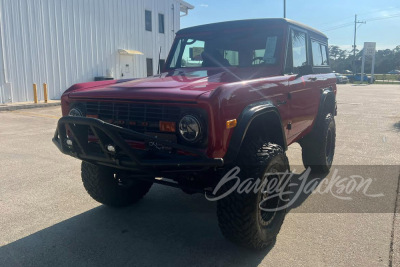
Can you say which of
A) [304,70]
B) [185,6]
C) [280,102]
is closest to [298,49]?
[304,70]

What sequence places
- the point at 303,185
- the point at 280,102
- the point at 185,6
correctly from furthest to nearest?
the point at 185,6, the point at 303,185, the point at 280,102

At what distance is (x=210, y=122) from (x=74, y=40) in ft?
50.0

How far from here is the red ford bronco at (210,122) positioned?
2.55 metres

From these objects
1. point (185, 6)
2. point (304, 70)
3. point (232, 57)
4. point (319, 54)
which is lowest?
point (304, 70)

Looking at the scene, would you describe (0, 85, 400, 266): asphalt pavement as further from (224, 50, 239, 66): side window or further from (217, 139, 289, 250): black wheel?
(224, 50, 239, 66): side window

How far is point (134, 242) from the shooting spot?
3.17 m

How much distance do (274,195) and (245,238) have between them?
542mm

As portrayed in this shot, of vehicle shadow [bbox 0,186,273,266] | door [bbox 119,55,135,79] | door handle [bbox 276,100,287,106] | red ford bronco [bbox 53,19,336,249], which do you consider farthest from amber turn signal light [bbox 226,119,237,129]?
door [bbox 119,55,135,79]

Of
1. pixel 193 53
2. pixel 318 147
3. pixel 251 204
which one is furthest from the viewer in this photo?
pixel 318 147

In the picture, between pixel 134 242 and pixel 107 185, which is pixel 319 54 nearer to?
pixel 107 185

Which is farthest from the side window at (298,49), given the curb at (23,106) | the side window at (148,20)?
the side window at (148,20)

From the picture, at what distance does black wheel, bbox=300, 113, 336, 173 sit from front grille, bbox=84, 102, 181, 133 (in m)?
2.86

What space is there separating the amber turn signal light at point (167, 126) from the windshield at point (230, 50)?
158 cm

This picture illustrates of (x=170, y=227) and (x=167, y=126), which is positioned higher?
(x=167, y=126)
